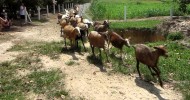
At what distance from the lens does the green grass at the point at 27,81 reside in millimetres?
9305

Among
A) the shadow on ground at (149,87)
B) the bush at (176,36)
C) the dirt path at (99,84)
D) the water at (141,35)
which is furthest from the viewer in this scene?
the water at (141,35)

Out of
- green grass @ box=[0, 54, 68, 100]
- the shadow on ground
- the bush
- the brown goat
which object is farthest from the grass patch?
the bush

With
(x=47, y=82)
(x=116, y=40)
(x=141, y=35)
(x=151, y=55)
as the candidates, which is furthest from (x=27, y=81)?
(x=141, y=35)

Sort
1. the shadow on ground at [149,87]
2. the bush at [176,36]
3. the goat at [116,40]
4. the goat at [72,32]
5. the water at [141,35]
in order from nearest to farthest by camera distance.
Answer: the shadow on ground at [149,87] → the goat at [116,40] → the goat at [72,32] → the bush at [176,36] → the water at [141,35]

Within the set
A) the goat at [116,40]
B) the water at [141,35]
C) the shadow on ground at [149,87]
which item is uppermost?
the goat at [116,40]

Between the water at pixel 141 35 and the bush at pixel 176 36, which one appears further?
the water at pixel 141 35

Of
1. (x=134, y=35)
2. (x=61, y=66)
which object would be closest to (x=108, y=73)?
(x=61, y=66)

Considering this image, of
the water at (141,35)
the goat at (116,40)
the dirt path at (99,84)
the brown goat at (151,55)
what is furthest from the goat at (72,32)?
the water at (141,35)

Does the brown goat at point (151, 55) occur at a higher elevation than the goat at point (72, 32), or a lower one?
lower

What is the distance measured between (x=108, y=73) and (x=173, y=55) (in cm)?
343

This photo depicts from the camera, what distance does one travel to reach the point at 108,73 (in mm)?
10945

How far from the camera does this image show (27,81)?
10.2 meters

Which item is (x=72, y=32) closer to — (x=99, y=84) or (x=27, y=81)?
(x=27, y=81)

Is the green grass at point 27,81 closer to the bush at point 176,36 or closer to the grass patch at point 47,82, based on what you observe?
the grass patch at point 47,82
